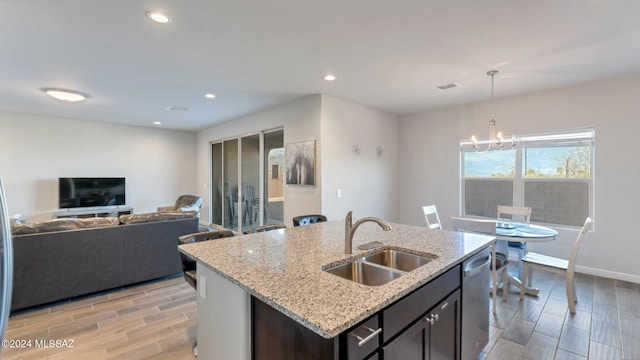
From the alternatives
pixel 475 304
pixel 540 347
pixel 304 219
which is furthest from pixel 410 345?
pixel 304 219

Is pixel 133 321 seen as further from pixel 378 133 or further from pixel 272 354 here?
pixel 378 133

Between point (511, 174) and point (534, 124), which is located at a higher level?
point (534, 124)

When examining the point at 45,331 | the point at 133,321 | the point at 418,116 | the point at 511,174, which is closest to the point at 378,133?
the point at 418,116

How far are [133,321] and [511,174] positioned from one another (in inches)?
216

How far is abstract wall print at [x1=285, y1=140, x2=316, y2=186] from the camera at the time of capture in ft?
14.4

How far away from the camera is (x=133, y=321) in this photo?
8.87ft

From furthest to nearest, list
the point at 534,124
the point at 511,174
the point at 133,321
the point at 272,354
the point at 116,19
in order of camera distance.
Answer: the point at 511,174 < the point at 534,124 < the point at 133,321 < the point at 116,19 < the point at 272,354

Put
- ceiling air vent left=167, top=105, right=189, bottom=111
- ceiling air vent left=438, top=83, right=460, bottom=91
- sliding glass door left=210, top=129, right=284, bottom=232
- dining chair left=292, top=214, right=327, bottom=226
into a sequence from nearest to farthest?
1. dining chair left=292, top=214, right=327, bottom=226
2. ceiling air vent left=438, top=83, right=460, bottom=91
3. ceiling air vent left=167, top=105, right=189, bottom=111
4. sliding glass door left=210, top=129, right=284, bottom=232

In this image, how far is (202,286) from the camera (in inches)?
69.4

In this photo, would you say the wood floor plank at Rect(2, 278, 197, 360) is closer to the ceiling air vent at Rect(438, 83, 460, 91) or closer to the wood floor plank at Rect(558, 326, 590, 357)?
the wood floor plank at Rect(558, 326, 590, 357)

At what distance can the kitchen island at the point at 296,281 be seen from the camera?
109cm

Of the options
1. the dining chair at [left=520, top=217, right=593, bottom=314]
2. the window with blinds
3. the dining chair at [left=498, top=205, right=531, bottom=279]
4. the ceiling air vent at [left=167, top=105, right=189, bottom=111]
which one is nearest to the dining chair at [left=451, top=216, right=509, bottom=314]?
the dining chair at [left=520, top=217, right=593, bottom=314]

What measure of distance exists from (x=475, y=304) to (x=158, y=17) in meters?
3.21

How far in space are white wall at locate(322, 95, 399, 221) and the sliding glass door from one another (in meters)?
1.13
